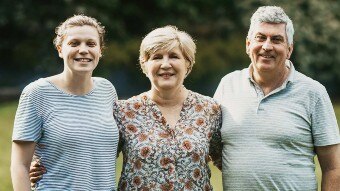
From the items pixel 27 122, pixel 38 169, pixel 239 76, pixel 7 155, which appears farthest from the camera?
pixel 7 155

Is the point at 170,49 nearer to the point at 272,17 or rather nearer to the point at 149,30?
the point at 272,17

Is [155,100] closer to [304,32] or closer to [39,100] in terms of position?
[39,100]

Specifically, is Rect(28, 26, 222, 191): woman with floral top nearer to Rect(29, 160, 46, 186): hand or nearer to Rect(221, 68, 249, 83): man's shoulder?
Rect(221, 68, 249, 83): man's shoulder

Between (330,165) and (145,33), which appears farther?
(145,33)

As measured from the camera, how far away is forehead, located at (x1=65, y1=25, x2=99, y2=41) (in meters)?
4.45

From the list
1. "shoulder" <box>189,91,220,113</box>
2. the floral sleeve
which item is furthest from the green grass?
"shoulder" <box>189,91,220,113</box>

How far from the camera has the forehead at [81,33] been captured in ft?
14.6

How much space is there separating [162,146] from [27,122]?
0.89 m

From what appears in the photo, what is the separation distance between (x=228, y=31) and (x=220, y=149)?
1723 cm

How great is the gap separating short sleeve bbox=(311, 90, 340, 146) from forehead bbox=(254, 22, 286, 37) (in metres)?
0.51

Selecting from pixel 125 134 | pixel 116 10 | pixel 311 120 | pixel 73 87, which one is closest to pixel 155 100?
pixel 125 134

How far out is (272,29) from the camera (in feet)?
15.8

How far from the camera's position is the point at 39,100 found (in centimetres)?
434

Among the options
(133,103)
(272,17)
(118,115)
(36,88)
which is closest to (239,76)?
(272,17)
